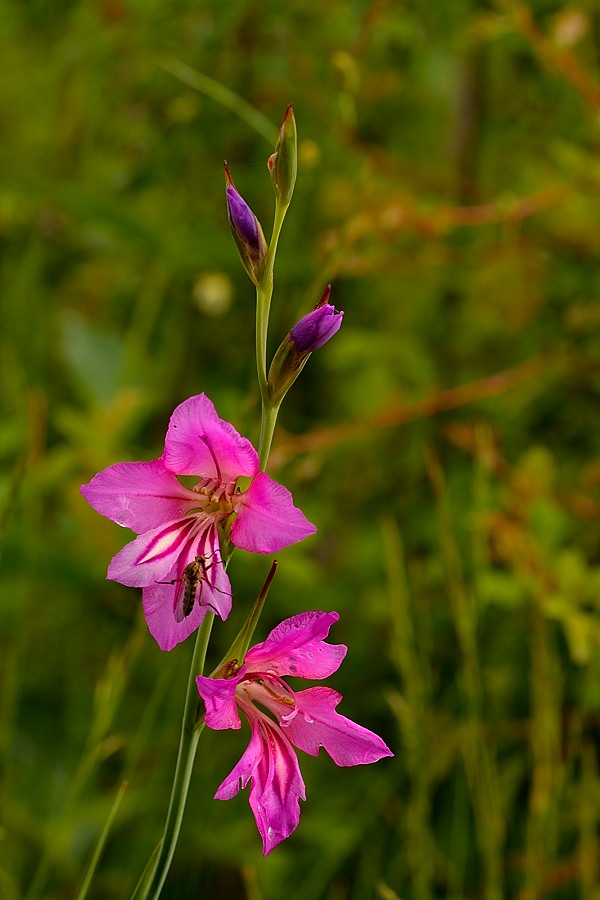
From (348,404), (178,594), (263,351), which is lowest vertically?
(348,404)

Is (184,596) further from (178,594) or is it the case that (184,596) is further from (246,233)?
(246,233)

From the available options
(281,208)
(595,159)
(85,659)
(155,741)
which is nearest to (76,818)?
(155,741)

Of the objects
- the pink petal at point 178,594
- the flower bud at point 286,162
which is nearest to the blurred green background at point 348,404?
the flower bud at point 286,162

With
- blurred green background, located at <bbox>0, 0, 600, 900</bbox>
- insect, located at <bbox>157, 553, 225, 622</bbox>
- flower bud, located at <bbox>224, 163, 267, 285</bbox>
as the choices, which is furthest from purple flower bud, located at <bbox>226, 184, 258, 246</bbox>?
blurred green background, located at <bbox>0, 0, 600, 900</bbox>

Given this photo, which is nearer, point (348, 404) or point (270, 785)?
point (270, 785)

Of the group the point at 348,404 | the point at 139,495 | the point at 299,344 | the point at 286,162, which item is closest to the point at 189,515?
the point at 139,495

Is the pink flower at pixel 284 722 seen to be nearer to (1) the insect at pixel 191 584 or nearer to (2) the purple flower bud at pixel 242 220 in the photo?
(1) the insect at pixel 191 584

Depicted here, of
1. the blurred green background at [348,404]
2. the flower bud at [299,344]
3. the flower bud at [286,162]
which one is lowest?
the blurred green background at [348,404]
